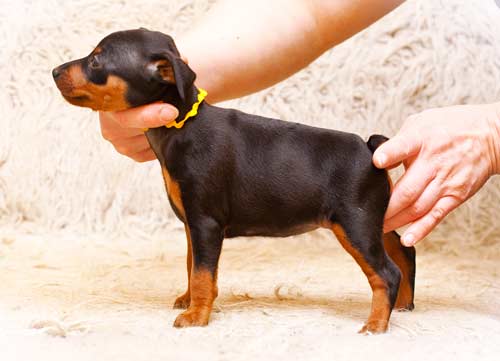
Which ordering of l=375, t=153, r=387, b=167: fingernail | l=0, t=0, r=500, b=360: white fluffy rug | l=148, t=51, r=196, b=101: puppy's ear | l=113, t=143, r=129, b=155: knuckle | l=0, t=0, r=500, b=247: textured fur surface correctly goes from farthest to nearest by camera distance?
1. l=0, t=0, r=500, b=247: textured fur surface
2. l=113, t=143, r=129, b=155: knuckle
3. l=0, t=0, r=500, b=360: white fluffy rug
4. l=375, t=153, r=387, b=167: fingernail
5. l=148, t=51, r=196, b=101: puppy's ear

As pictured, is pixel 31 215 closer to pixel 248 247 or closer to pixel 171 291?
pixel 248 247

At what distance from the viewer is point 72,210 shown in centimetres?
263

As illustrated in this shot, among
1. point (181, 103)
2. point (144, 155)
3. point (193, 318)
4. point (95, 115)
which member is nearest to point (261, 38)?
point (144, 155)

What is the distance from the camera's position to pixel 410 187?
5.31 ft

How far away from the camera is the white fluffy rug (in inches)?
69.2

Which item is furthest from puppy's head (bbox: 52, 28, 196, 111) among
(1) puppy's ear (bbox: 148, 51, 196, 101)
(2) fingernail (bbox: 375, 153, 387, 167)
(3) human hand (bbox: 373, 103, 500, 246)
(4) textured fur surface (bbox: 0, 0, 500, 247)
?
(4) textured fur surface (bbox: 0, 0, 500, 247)

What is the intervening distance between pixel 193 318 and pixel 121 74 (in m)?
0.42

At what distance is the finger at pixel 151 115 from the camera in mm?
1477

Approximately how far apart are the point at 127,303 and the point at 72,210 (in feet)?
3.25

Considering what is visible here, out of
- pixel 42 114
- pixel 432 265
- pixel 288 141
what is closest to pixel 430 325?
pixel 288 141

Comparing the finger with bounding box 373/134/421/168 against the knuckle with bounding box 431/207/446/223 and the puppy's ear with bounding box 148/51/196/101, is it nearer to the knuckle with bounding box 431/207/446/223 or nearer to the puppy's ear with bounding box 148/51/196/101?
the knuckle with bounding box 431/207/446/223

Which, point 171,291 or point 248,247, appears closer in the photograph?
point 171,291

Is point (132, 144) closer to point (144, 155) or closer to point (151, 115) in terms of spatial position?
point (144, 155)

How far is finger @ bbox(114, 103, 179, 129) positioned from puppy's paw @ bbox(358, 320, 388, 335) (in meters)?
0.48
